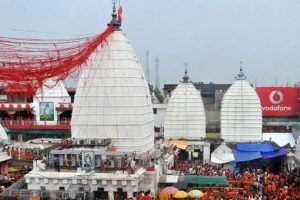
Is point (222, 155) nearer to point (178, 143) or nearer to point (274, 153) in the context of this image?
point (274, 153)

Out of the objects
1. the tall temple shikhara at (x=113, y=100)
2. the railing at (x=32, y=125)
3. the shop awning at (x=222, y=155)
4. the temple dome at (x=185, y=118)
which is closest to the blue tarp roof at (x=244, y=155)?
the shop awning at (x=222, y=155)

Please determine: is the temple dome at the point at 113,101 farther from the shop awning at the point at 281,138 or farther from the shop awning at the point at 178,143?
the shop awning at the point at 281,138

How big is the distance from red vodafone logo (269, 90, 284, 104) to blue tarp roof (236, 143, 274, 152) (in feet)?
62.8

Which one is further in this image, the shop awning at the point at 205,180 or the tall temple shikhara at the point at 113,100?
the tall temple shikhara at the point at 113,100

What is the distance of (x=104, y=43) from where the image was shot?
2970cm

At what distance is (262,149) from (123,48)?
566 inches

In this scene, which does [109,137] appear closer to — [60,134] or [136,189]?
[136,189]

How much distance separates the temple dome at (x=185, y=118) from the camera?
4234 centimetres

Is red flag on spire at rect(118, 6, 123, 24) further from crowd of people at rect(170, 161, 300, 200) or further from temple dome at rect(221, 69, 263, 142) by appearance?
temple dome at rect(221, 69, 263, 142)

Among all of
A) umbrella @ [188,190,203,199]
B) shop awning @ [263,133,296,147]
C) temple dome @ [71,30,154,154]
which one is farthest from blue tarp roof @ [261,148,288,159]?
umbrella @ [188,190,203,199]

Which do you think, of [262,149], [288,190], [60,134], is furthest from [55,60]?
[60,134]

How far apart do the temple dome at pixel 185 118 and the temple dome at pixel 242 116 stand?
2.16m

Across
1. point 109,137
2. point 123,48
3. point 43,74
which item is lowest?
point 109,137

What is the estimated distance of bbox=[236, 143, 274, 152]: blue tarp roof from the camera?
3724cm
